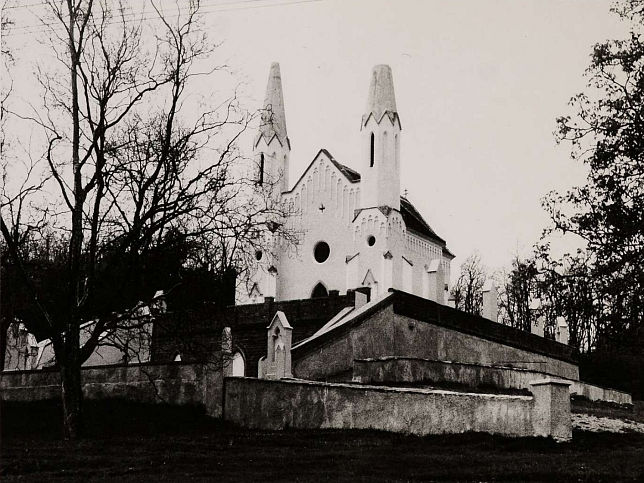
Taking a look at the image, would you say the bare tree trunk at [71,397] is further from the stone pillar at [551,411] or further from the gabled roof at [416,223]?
the gabled roof at [416,223]

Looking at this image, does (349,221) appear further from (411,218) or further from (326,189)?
(411,218)

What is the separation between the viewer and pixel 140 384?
77.5 ft

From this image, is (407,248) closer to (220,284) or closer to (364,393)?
(220,284)

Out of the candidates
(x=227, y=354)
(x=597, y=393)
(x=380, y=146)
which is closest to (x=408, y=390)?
(x=227, y=354)

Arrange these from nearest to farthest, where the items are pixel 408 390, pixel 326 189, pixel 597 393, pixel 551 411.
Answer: pixel 551 411, pixel 408 390, pixel 597 393, pixel 326 189

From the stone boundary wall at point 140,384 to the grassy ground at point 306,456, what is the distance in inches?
90.7

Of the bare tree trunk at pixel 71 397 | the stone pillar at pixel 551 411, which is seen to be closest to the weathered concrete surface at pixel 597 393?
the stone pillar at pixel 551 411

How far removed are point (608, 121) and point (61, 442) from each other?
39.8 feet

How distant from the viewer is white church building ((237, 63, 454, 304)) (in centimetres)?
4291

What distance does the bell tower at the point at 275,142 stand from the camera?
153 ft

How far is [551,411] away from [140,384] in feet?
38.6

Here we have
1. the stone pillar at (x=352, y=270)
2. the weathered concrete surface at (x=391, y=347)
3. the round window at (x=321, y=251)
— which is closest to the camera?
the weathered concrete surface at (x=391, y=347)

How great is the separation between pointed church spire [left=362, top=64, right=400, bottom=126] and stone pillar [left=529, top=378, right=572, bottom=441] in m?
28.6

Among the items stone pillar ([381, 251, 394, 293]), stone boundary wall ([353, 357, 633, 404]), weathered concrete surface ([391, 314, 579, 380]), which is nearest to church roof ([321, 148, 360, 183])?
stone pillar ([381, 251, 394, 293])
